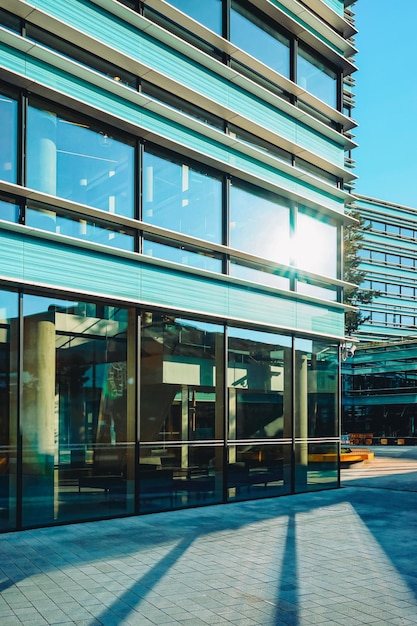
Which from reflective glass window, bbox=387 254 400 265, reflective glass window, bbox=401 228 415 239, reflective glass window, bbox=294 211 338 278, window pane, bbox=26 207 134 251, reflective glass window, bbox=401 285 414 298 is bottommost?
window pane, bbox=26 207 134 251

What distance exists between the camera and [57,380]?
1266cm

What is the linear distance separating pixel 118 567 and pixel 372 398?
1874 inches

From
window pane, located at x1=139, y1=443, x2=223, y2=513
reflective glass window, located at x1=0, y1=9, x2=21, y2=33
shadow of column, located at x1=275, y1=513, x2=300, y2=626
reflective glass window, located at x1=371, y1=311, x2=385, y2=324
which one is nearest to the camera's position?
shadow of column, located at x1=275, y1=513, x2=300, y2=626

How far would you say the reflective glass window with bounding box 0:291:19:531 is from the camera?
452 inches

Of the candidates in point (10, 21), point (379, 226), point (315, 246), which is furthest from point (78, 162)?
point (379, 226)

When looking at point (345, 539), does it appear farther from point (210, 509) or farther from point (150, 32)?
point (150, 32)

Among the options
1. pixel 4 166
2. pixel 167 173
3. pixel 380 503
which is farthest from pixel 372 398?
pixel 4 166

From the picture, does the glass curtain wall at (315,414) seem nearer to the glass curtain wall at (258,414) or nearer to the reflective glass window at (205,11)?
the glass curtain wall at (258,414)

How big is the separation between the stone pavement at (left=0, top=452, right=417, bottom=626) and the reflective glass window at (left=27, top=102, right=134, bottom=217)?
6467mm

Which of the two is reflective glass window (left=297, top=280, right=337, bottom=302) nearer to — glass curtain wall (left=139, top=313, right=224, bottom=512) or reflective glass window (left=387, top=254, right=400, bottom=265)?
glass curtain wall (left=139, top=313, right=224, bottom=512)

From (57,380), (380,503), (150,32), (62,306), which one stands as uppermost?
(150,32)

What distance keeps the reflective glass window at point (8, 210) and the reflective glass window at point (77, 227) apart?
0.21 metres

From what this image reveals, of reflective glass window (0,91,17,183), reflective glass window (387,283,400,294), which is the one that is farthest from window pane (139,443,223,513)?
reflective glass window (387,283,400,294)

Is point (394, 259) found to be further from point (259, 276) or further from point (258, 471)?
point (258, 471)
